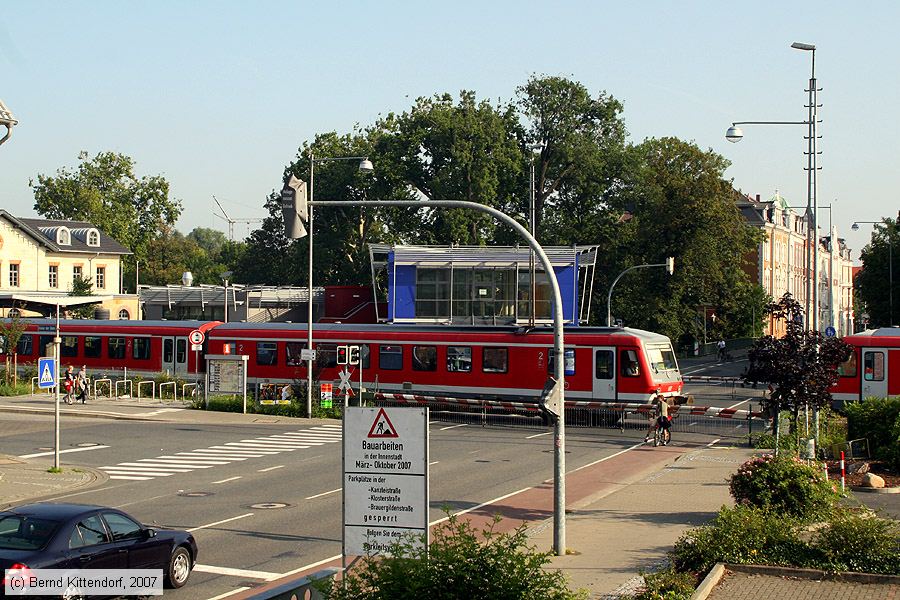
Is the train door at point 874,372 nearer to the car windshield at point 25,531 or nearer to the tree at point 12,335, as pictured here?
the car windshield at point 25,531

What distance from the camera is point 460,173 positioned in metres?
75.5

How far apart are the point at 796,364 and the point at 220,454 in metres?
16.4

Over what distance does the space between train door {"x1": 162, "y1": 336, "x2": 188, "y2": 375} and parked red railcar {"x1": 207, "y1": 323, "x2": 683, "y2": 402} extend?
4.14 metres

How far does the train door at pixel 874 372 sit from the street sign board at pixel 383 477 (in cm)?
3159

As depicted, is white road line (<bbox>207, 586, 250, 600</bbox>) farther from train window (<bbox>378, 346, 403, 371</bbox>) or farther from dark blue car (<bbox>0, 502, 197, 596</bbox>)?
train window (<bbox>378, 346, 403, 371</bbox>)

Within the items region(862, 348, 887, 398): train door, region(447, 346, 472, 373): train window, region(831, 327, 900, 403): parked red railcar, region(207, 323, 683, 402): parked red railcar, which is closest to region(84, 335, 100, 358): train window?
region(207, 323, 683, 402): parked red railcar


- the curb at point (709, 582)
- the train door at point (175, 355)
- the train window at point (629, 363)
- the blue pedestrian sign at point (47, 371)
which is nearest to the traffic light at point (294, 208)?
the curb at point (709, 582)

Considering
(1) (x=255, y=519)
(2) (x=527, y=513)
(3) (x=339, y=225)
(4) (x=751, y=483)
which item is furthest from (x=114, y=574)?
(3) (x=339, y=225)

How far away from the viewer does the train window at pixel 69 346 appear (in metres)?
54.9

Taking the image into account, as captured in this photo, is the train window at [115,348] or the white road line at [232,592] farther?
the train window at [115,348]

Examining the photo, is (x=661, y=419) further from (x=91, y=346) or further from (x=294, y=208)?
(x=91, y=346)

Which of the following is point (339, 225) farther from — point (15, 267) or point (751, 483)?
point (751, 483)

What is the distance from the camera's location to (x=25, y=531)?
44.4 ft

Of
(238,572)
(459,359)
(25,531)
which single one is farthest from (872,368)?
(25,531)
